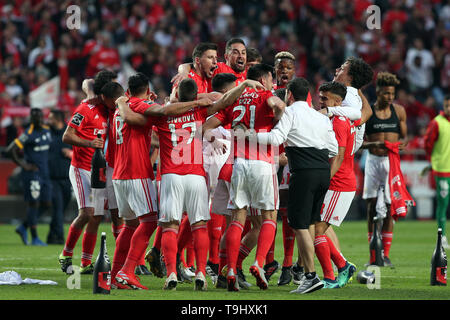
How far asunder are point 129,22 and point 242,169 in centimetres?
1787

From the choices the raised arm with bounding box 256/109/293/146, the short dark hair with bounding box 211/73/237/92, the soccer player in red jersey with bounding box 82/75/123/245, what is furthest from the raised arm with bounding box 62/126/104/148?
the raised arm with bounding box 256/109/293/146

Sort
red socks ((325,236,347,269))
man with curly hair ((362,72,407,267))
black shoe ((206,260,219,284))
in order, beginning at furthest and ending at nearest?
1. man with curly hair ((362,72,407,267))
2. black shoe ((206,260,219,284))
3. red socks ((325,236,347,269))

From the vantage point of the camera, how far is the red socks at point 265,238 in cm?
913

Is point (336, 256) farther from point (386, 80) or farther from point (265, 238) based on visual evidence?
point (386, 80)

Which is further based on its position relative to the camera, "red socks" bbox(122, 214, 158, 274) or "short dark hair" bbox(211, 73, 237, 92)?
"short dark hair" bbox(211, 73, 237, 92)

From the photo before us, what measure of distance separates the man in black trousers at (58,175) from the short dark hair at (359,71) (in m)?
7.30

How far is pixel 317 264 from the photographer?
12.6 meters

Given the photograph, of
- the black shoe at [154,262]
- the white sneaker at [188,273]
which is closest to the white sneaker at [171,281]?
the black shoe at [154,262]

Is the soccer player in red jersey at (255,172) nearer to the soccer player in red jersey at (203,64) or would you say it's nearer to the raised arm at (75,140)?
the soccer player in red jersey at (203,64)

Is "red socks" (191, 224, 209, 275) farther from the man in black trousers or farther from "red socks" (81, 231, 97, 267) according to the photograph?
the man in black trousers

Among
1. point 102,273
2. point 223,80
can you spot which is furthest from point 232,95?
point 102,273

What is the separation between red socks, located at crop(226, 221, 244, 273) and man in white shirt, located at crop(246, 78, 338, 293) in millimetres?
600

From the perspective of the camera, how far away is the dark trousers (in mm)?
16359
